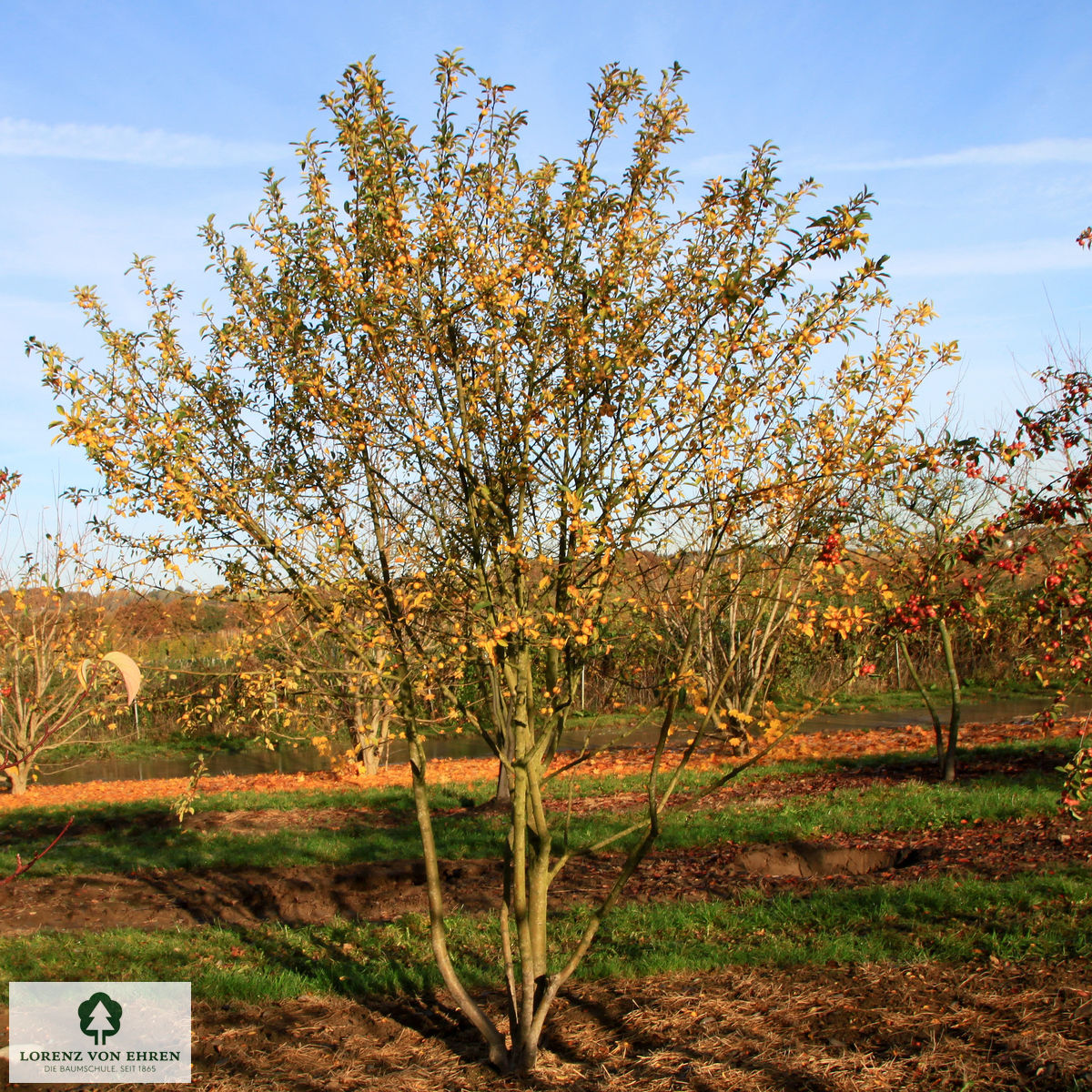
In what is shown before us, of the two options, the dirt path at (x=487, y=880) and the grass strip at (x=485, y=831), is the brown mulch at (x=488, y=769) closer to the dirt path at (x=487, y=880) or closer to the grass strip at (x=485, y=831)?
the grass strip at (x=485, y=831)

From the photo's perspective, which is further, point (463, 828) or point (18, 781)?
point (18, 781)

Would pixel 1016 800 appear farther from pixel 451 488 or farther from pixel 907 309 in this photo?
pixel 451 488

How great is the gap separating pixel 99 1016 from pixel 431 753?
542 inches

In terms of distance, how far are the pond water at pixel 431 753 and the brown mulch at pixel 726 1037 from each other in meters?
12.0

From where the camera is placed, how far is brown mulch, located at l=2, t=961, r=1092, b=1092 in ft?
11.2

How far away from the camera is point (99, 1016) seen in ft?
15.0

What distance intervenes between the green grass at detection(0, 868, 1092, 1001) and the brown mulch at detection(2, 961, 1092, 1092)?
8.0 inches

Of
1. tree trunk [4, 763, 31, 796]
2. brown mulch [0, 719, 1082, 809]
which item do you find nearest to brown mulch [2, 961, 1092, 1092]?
brown mulch [0, 719, 1082, 809]

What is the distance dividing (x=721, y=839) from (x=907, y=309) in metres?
5.52

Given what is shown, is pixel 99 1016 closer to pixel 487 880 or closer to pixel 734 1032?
pixel 487 880

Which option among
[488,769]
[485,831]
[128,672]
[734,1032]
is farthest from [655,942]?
[488,769]

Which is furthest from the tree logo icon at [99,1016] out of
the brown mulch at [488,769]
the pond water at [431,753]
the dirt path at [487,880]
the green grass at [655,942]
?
the pond water at [431,753]

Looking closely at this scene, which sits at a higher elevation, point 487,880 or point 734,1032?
point 734,1032

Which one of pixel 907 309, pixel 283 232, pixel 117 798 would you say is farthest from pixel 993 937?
pixel 117 798
